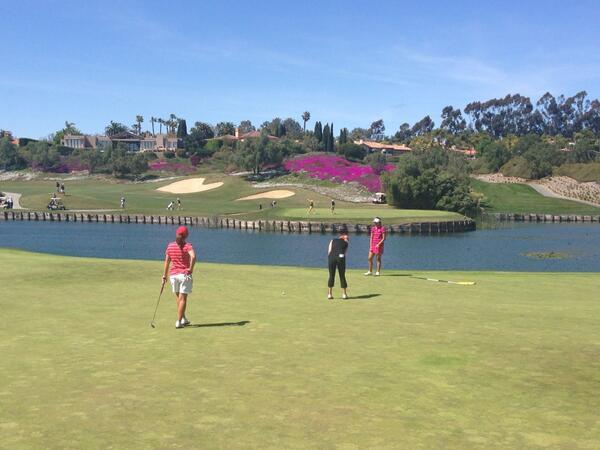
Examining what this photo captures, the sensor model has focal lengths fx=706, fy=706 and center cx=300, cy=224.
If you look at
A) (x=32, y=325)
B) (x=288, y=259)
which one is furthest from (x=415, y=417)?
(x=288, y=259)

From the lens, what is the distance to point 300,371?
1252 centimetres

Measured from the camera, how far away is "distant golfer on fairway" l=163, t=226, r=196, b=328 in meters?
16.7

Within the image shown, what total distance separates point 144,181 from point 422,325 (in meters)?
154

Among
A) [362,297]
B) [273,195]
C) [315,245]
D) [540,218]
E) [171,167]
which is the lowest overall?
[315,245]

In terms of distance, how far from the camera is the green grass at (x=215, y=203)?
101688mm

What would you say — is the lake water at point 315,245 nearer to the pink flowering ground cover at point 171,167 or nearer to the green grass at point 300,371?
the green grass at point 300,371

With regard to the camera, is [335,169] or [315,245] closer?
[315,245]

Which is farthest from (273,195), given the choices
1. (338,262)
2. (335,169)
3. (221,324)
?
(221,324)

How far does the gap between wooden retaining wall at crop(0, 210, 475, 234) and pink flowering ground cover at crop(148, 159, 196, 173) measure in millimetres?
65578

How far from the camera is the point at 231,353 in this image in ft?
45.8

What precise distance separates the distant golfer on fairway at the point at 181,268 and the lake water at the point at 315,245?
37.3 metres

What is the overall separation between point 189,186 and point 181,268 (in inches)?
5198

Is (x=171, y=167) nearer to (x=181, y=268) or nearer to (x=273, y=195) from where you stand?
(x=273, y=195)

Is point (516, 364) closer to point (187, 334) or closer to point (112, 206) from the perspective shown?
point (187, 334)
